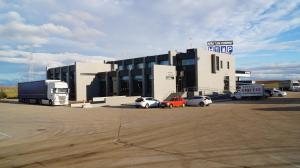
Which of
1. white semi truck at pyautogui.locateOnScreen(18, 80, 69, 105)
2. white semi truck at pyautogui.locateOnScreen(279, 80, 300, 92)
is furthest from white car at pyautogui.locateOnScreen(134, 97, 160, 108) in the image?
white semi truck at pyautogui.locateOnScreen(279, 80, 300, 92)

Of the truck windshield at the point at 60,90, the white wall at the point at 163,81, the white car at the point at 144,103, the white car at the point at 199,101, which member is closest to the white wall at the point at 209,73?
the white wall at the point at 163,81

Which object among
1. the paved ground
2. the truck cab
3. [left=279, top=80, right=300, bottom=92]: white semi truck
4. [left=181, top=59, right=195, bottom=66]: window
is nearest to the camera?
the paved ground

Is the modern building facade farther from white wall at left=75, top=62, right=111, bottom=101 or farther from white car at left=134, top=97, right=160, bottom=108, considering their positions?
white car at left=134, top=97, right=160, bottom=108

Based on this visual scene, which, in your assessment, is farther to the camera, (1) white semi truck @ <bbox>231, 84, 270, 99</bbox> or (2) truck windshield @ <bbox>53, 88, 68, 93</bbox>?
(1) white semi truck @ <bbox>231, 84, 270, 99</bbox>

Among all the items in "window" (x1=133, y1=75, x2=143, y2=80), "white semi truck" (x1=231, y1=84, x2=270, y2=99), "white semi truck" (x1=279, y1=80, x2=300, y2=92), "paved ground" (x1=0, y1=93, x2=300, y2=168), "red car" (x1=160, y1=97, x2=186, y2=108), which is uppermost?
"window" (x1=133, y1=75, x2=143, y2=80)

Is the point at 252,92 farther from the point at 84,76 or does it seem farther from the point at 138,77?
the point at 84,76

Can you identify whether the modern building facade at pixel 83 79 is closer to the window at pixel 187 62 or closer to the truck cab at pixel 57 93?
the truck cab at pixel 57 93

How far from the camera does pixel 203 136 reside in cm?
1538

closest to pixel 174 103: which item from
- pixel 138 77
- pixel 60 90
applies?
pixel 60 90

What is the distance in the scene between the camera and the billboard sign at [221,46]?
250ft

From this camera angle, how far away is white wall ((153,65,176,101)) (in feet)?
183

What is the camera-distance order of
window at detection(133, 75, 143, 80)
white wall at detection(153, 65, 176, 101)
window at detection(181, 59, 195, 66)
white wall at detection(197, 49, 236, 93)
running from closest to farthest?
1. white wall at detection(153, 65, 176, 101)
2. window at detection(133, 75, 143, 80)
3. white wall at detection(197, 49, 236, 93)
4. window at detection(181, 59, 195, 66)

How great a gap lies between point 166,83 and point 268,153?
47.3m

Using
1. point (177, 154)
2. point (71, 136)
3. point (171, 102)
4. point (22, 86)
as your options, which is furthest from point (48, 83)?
point (177, 154)
